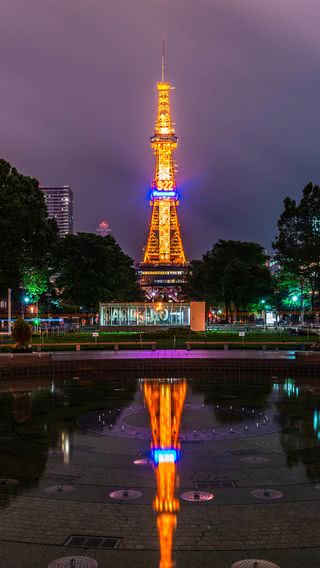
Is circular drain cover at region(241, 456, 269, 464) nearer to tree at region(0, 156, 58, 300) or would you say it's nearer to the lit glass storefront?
tree at region(0, 156, 58, 300)

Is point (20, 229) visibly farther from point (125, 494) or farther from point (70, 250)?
point (125, 494)

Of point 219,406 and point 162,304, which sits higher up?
point 162,304

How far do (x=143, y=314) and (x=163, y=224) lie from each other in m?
115

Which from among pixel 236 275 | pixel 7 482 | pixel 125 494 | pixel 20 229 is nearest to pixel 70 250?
pixel 20 229

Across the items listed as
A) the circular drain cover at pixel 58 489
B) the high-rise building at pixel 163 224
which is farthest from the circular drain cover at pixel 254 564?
the high-rise building at pixel 163 224

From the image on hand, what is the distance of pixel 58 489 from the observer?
34.3ft

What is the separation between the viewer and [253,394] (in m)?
21.9

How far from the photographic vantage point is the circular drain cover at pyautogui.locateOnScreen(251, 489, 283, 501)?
32.6ft

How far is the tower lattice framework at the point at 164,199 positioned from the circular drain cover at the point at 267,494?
522ft

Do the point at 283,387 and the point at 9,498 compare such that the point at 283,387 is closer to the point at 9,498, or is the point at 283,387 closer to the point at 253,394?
the point at 253,394

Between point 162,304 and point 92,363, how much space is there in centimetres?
3145

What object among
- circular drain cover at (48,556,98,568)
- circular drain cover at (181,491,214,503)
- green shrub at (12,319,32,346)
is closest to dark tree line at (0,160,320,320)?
green shrub at (12,319,32,346)

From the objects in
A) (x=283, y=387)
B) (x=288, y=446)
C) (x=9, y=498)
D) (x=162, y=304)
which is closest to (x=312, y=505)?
(x=288, y=446)

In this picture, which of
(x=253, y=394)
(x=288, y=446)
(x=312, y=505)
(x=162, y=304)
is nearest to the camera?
(x=312, y=505)
